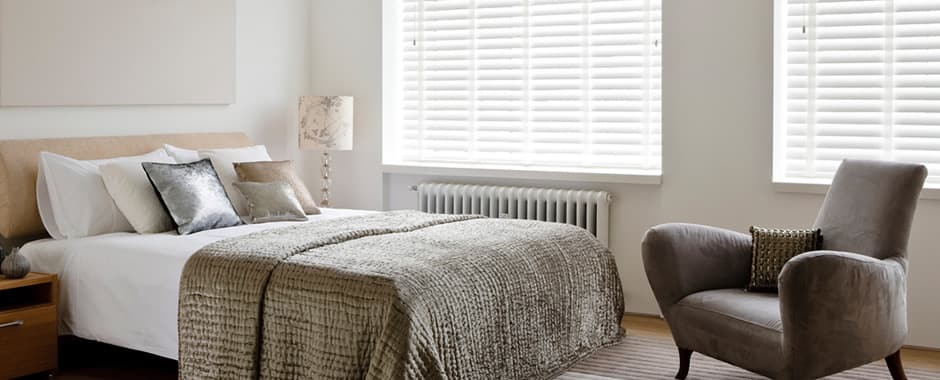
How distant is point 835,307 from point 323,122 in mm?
3197

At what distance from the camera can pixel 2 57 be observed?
4.32 meters

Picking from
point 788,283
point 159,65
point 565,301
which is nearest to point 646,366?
point 565,301

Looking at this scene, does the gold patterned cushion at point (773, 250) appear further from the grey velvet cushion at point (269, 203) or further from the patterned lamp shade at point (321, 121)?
the patterned lamp shade at point (321, 121)

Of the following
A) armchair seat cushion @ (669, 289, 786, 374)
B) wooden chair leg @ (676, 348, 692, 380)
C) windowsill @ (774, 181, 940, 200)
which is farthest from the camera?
windowsill @ (774, 181, 940, 200)

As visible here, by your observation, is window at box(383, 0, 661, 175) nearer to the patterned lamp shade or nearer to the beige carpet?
the patterned lamp shade

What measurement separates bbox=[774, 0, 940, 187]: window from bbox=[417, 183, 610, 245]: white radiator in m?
0.96

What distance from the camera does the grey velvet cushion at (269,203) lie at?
4.64 metres

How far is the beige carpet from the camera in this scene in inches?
161

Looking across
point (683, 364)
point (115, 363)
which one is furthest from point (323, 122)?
point (683, 364)

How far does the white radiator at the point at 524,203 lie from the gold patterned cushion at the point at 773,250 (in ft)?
4.39

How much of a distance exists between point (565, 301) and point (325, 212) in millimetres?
1568

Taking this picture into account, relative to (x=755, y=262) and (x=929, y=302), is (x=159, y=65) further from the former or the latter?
(x=929, y=302)

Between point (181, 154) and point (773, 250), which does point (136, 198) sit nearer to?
point (181, 154)

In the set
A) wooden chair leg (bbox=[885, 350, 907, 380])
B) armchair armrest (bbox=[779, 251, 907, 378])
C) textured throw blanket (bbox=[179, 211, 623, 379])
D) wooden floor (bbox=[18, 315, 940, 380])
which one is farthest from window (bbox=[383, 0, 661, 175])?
armchair armrest (bbox=[779, 251, 907, 378])
